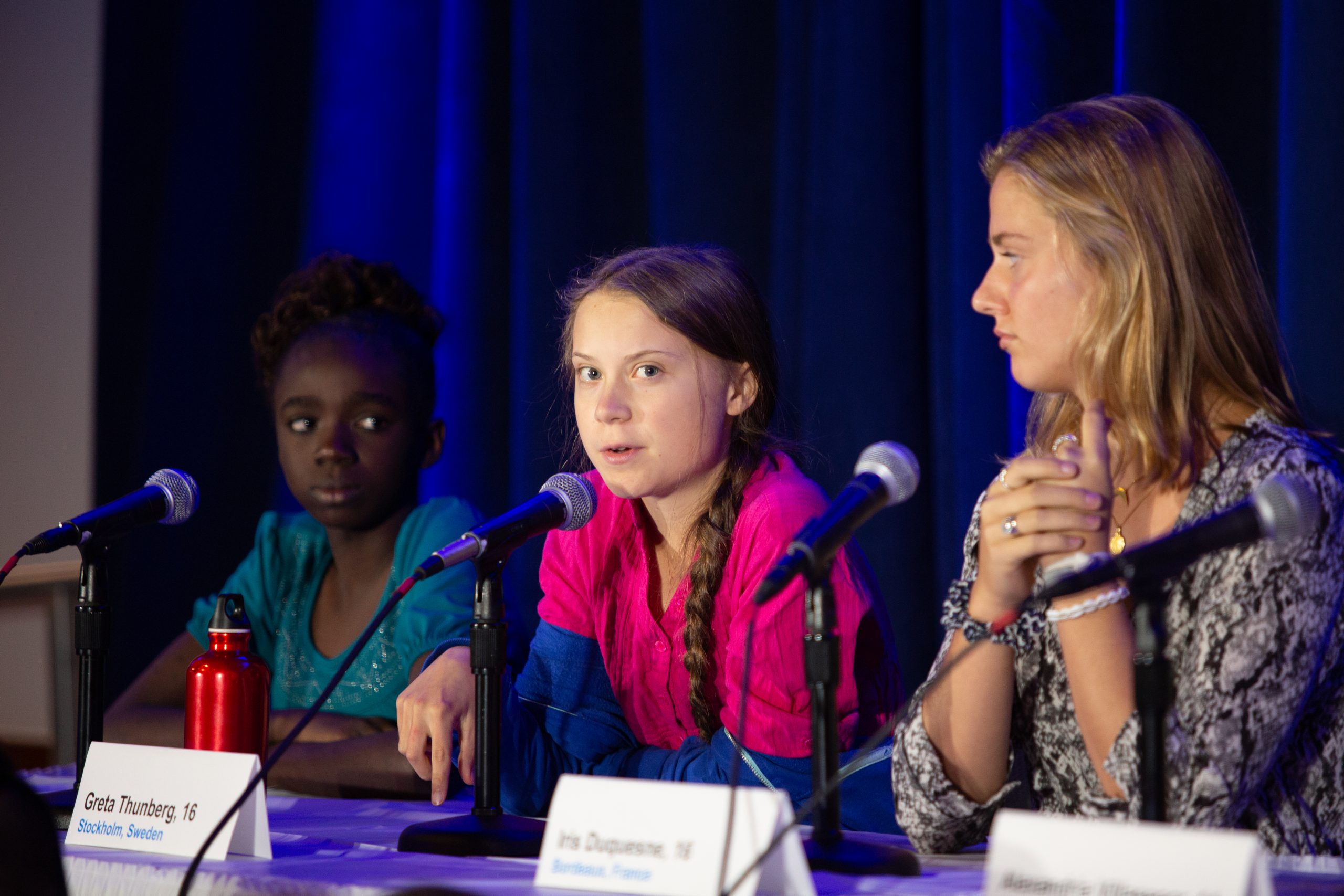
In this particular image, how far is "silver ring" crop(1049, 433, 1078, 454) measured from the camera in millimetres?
1320

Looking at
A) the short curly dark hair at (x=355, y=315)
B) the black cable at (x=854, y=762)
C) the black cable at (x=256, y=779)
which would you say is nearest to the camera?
the black cable at (x=854, y=762)

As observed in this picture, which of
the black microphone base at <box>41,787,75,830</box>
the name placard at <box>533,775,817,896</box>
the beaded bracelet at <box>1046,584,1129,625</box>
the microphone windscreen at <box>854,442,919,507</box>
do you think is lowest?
the black microphone base at <box>41,787,75,830</box>

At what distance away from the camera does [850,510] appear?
1049 mm

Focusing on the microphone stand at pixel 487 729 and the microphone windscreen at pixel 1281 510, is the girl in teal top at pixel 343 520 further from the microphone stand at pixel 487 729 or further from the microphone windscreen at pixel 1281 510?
the microphone windscreen at pixel 1281 510

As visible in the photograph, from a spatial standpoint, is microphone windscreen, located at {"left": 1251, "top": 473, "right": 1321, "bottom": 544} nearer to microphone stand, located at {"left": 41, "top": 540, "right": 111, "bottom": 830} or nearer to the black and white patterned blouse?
the black and white patterned blouse

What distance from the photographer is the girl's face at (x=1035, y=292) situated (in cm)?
127

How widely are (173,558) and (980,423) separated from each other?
194 centimetres

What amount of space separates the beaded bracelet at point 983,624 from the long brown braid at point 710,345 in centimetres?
45

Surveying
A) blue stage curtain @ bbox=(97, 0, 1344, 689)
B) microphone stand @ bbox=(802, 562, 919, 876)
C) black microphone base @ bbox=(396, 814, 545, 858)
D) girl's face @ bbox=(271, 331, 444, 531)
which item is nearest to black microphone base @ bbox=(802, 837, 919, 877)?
microphone stand @ bbox=(802, 562, 919, 876)

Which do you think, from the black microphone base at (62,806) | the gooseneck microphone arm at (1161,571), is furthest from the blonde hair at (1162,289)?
the black microphone base at (62,806)

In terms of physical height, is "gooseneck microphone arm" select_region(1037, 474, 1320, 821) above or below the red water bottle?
above

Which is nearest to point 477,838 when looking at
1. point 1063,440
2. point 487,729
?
point 487,729

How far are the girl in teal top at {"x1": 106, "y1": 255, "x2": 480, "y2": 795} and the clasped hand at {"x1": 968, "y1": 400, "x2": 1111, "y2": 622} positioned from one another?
1.04 m

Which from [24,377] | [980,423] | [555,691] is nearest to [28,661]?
[24,377]
